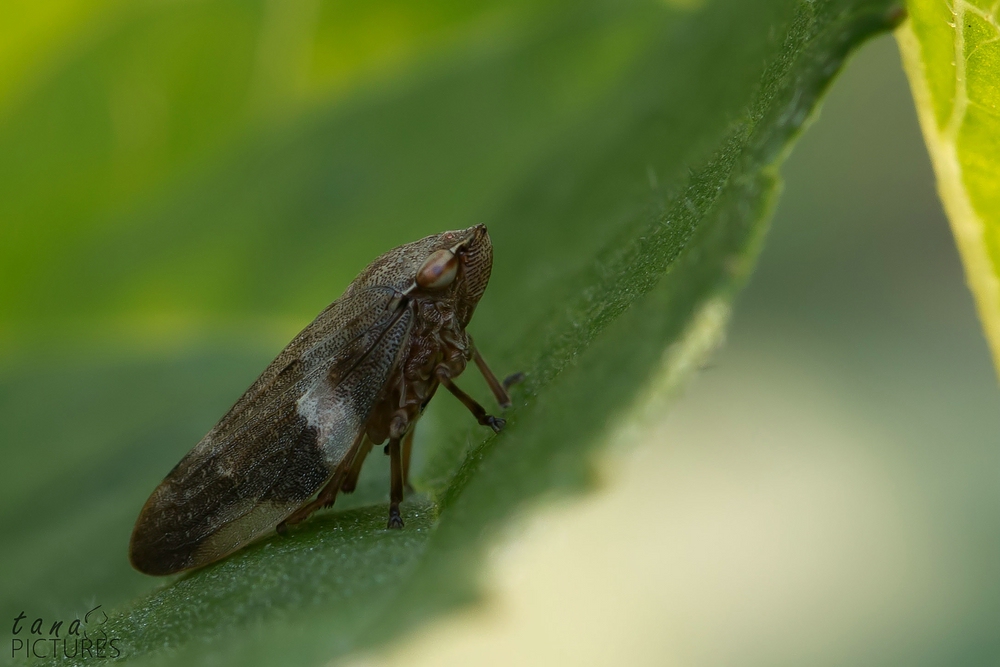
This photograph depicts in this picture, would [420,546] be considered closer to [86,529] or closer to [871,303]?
[86,529]

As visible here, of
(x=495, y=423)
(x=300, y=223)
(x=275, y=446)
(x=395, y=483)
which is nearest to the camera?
(x=495, y=423)

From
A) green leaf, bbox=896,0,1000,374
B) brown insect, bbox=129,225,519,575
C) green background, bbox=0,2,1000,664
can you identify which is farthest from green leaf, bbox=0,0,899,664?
green leaf, bbox=896,0,1000,374

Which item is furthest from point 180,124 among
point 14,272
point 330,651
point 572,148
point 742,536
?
point 742,536

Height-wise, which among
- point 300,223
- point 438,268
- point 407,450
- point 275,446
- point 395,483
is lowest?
point 395,483

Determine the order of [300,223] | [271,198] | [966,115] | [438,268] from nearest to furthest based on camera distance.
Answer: [966,115] < [438,268] < [271,198] < [300,223]

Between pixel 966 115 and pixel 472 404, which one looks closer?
pixel 966 115

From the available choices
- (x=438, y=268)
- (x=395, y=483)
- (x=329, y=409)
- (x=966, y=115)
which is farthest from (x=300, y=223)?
(x=966, y=115)

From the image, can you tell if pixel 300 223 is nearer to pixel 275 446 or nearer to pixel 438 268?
pixel 438 268
